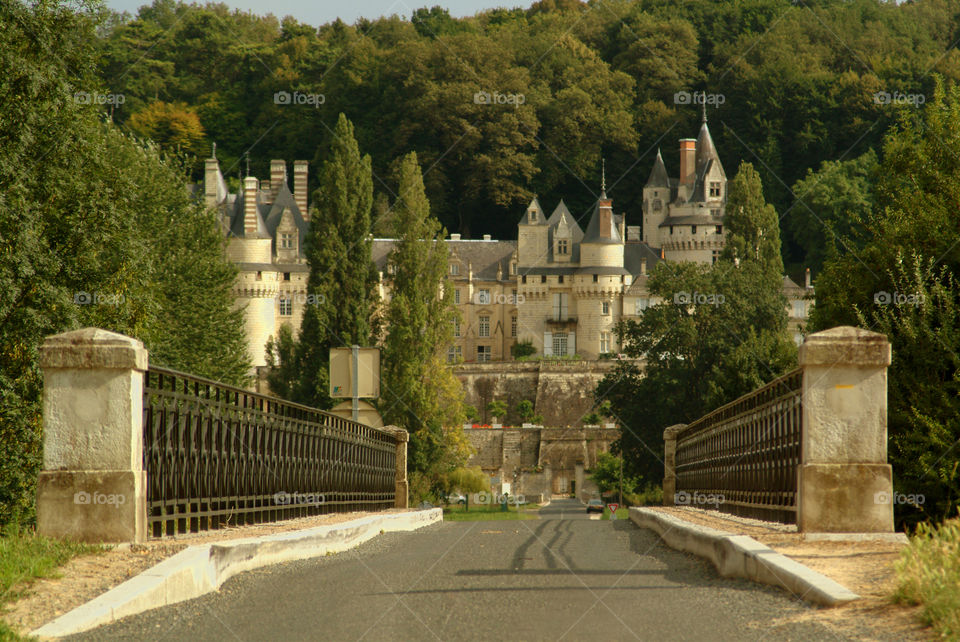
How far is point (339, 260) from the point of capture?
6056 centimetres

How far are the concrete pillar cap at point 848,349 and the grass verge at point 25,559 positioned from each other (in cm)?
605

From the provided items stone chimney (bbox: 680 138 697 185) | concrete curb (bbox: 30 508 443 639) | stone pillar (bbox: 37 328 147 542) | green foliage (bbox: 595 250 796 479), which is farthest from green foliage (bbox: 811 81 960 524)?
stone chimney (bbox: 680 138 697 185)

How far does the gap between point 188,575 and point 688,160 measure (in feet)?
368

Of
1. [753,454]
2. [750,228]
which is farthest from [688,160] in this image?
[753,454]

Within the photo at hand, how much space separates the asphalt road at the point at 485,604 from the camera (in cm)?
733

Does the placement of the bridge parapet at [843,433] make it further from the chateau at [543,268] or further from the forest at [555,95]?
the forest at [555,95]

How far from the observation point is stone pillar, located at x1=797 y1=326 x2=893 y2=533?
412 inches

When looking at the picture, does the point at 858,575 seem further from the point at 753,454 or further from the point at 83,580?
the point at 753,454

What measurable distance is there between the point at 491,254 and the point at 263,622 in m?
105

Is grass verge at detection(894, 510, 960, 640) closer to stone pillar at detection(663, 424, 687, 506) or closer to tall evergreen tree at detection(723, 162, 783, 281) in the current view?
stone pillar at detection(663, 424, 687, 506)

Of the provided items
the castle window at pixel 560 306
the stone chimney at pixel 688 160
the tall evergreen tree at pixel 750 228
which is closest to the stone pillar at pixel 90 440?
the tall evergreen tree at pixel 750 228

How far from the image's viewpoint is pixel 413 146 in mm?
124250

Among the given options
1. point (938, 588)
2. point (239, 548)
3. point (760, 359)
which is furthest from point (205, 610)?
point (760, 359)

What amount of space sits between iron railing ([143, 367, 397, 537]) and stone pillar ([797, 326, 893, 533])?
5634 mm
